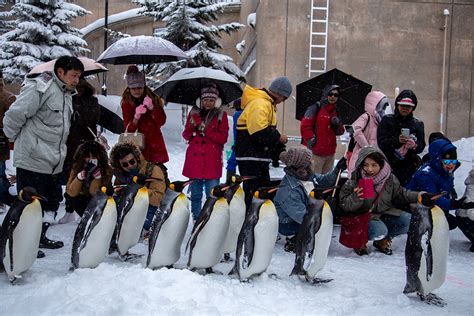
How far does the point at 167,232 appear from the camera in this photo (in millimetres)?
3492

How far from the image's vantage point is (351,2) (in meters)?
11.5

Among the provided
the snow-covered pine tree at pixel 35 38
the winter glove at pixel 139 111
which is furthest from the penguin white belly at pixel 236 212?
the snow-covered pine tree at pixel 35 38

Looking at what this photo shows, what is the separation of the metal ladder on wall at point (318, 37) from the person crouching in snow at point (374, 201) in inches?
285

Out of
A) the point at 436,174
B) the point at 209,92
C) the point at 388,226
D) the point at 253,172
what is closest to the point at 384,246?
the point at 388,226

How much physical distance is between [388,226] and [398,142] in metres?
0.85

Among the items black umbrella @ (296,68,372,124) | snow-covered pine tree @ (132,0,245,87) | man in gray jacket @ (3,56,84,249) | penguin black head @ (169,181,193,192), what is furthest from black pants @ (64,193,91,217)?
snow-covered pine tree @ (132,0,245,87)

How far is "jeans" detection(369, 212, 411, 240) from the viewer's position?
4.61m

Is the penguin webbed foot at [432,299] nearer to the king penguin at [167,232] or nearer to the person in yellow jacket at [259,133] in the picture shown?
the king penguin at [167,232]

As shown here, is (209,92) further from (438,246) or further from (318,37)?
(318,37)

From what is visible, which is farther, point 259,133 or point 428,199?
point 259,133

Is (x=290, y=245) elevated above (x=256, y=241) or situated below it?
below

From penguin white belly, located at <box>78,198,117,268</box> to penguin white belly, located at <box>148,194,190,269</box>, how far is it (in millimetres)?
331

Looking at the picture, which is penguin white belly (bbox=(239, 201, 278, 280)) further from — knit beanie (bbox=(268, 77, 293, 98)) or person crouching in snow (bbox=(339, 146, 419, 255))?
knit beanie (bbox=(268, 77, 293, 98))

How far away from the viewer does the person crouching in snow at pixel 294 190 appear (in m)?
4.53
